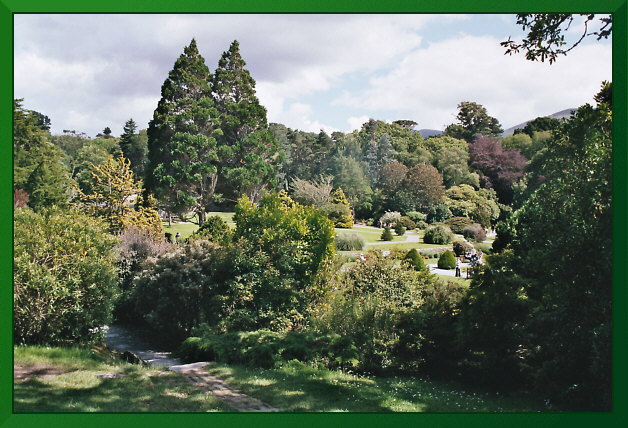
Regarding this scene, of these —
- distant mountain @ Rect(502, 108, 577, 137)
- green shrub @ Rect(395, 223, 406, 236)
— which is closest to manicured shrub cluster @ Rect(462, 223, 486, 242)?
green shrub @ Rect(395, 223, 406, 236)

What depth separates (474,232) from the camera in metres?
7.20

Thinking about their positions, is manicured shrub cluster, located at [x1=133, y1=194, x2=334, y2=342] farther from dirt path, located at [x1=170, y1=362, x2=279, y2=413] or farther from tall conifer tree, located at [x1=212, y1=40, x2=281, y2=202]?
dirt path, located at [x1=170, y1=362, x2=279, y2=413]

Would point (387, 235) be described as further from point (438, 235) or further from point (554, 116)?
point (554, 116)

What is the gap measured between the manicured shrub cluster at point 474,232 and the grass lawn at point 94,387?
412 cm

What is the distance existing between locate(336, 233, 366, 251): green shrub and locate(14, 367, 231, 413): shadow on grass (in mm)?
3047

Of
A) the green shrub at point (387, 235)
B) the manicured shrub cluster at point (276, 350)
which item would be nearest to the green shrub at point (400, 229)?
the green shrub at point (387, 235)

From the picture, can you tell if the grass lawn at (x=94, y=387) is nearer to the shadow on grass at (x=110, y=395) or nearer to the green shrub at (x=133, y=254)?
the shadow on grass at (x=110, y=395)

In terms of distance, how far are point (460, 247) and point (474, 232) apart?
1.07ft

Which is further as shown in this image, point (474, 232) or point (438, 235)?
point (438, 235)

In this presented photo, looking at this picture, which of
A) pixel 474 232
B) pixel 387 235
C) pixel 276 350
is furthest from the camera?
pixel 387 235

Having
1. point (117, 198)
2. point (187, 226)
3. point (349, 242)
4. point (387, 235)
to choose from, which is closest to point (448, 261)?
point (387, 235)

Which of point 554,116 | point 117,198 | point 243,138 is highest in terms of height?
point 554,116

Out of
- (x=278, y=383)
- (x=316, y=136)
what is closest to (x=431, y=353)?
(x=278, y=383)

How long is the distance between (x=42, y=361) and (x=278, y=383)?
2782 millimetres
